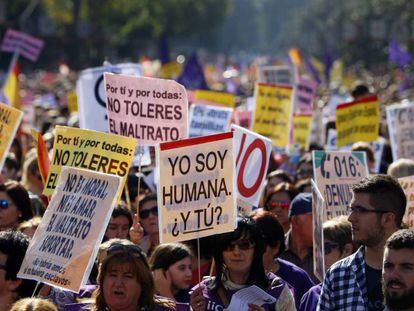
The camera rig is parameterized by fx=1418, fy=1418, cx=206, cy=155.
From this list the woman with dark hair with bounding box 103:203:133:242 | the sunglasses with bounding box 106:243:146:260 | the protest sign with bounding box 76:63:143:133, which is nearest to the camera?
the sunglasses with bounding box 106:243:146:260

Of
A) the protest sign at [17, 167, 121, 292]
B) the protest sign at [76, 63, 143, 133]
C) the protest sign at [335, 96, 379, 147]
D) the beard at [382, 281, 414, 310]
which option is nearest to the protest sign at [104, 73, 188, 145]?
the protest sign at [17, 167, 121, 292]

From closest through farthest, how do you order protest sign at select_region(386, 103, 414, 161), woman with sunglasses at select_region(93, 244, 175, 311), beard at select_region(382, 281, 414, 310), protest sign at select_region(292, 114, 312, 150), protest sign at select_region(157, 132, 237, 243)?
beard at select_region(382, 281, 414, 310) → woman with sunglasses at select_region(93, 244, 175, 311) → protest sign at select_region(157, 132, 237, 243) → protest sign at select_region(386, 103, 414, 161) → protest sign at select_region(292, 114, 312, 150)

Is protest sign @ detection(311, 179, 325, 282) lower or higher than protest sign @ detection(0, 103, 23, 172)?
lower

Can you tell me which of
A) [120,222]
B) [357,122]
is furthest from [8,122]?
[357,122]

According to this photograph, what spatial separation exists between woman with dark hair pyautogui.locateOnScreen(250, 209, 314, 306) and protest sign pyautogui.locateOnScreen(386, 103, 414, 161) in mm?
4868

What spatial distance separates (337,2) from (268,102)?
383 feet

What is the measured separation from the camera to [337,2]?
129m

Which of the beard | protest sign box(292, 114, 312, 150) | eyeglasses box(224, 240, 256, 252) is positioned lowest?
the beard

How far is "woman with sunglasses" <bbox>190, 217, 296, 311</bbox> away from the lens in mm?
6508

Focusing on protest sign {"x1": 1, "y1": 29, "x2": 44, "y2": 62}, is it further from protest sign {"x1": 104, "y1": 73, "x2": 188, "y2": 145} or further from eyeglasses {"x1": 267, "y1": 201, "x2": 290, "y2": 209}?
protest sign {"x1": 104, "y1": 73, "x2": 188, "y2": 145}

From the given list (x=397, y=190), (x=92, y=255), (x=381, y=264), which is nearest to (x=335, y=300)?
(x=381, y=264)

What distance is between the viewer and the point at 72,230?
22.1 ft

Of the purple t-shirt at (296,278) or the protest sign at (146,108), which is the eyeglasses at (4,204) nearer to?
the protest sign at (146,108)

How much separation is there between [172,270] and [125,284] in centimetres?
102
